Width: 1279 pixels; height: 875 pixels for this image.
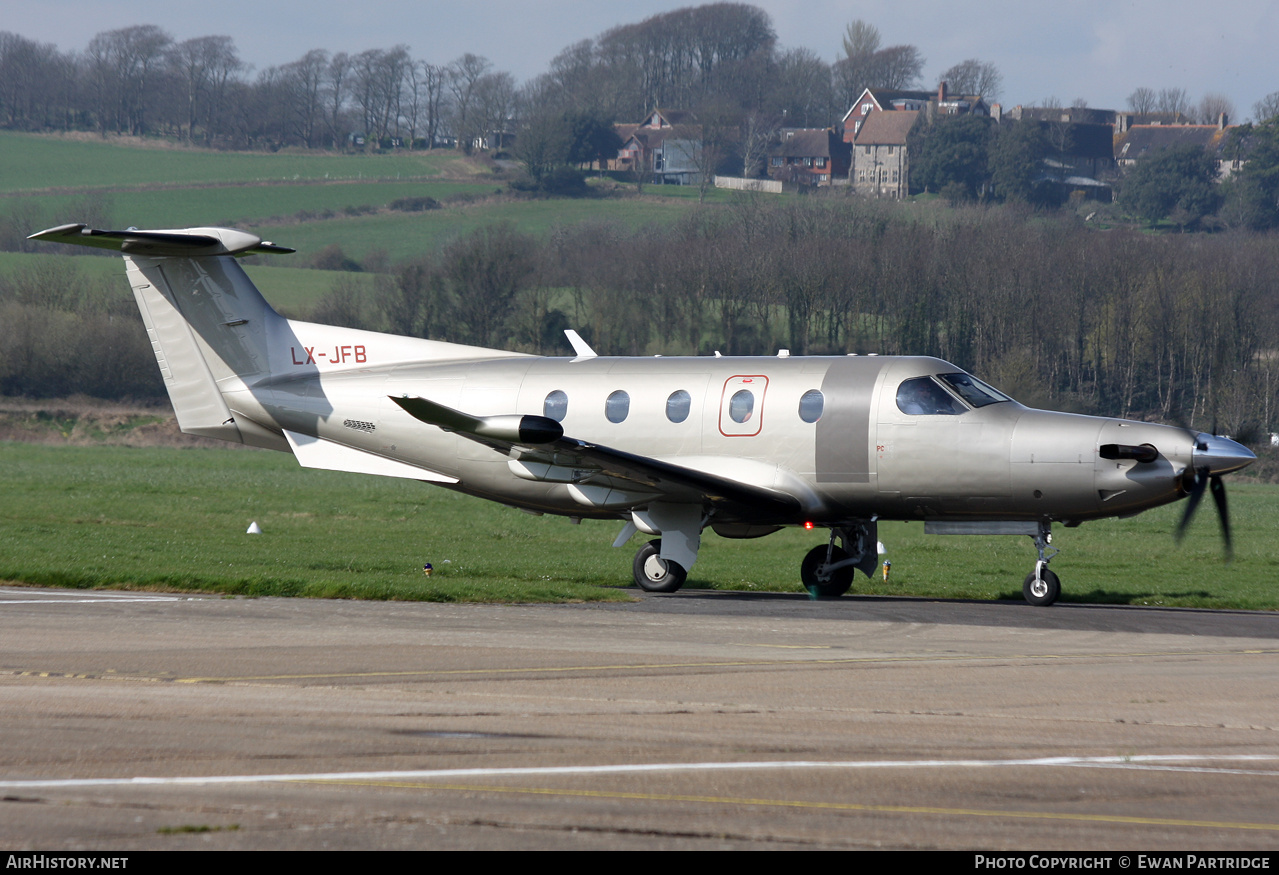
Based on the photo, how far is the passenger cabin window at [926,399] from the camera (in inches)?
719

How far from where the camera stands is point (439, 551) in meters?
24.8

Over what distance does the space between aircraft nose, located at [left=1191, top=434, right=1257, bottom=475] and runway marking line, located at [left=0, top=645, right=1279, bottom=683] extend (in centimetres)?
399

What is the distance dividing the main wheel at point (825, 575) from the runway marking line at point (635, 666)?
7.04 m

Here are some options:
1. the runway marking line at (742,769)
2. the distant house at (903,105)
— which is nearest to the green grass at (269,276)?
the runway marking line at (742,769)

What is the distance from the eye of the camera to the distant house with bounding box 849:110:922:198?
171625 mm

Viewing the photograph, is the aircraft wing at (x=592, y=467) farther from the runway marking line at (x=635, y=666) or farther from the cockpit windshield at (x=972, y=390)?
the runway marking line at (x=635, y=666)

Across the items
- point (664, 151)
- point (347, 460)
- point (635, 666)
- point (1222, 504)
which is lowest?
point (347, 460)

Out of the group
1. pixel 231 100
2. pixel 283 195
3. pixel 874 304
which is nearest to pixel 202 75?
pixel 231 100

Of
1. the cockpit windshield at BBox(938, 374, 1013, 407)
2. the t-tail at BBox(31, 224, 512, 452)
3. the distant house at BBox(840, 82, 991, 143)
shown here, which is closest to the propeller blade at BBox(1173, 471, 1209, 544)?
the cockpit windshield at BBox(938, 374, 1013, 407)

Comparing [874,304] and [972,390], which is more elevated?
[972,390]

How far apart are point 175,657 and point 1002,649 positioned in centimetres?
800

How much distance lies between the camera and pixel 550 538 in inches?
1163

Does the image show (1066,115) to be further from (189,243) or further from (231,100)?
(189,243)

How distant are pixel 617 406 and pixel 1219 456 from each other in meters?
8.59
